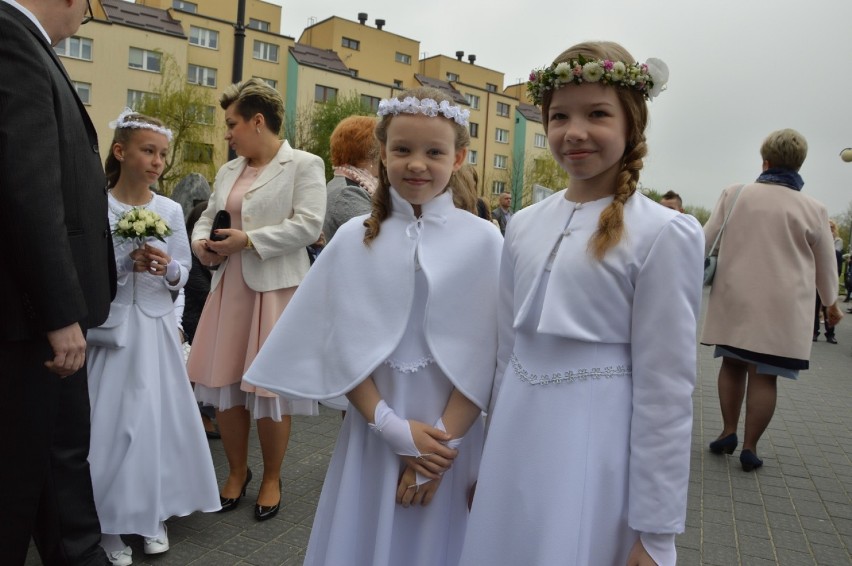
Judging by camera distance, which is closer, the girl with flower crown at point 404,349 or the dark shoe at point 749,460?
the girl with flower crown at point 404,349

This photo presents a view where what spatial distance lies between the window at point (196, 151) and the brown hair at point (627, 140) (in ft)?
107

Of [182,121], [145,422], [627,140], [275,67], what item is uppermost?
[275,67]

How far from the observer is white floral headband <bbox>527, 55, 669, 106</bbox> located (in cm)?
185

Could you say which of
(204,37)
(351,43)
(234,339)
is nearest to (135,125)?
(234,339)

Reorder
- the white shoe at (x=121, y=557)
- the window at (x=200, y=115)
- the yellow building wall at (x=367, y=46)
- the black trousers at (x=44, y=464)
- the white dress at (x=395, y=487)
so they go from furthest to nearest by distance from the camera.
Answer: the yellow building wall at (x=367, y=46)
the window at (x=200, y=115)
the white shoe at (x=121, y=557)
the black trousers at (x=44, y=464)
the white dress at (x=395, y=487)

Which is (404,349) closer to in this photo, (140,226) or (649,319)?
(649,319)

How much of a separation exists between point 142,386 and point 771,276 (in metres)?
4.26

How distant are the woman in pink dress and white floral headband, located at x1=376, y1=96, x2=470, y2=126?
65.5 inches

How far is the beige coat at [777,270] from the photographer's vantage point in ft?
16.3

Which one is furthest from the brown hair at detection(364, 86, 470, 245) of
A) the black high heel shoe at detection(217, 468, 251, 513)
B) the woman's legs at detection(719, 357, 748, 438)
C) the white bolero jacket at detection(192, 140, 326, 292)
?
the woman's legs at detection(719, 357, 748, 438)

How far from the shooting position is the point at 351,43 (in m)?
54.8

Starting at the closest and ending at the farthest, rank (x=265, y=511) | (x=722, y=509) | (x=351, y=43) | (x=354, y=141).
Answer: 1. (x=265, y=511)
2. (x=722, y=509)
3. (x=354, y=141)
4. (x=351, y=43)

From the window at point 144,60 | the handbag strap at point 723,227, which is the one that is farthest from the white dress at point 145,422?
the window at point 144,60

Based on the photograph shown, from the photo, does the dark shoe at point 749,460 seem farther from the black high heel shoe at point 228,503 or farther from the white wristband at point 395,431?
the white wristband at point 395,431
